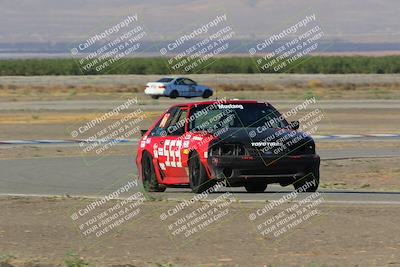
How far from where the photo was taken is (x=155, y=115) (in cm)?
5156

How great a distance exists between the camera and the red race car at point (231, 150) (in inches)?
728

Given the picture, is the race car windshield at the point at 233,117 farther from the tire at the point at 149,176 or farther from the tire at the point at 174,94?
the tire at the point at 174,94

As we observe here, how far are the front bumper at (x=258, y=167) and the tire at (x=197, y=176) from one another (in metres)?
0.21

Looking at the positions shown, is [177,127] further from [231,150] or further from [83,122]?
[83,122]

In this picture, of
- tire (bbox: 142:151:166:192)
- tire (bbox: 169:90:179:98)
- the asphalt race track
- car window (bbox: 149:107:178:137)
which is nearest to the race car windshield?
car window (bbox: 149:107:178:137)

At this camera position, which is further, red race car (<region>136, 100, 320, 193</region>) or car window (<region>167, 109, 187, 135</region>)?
car window (<region>167, 109, 187, 135</region>)

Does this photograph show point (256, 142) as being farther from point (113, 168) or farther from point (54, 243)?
point (113, 168)

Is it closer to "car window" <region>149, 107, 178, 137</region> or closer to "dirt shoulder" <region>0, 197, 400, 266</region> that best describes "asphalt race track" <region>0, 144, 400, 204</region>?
"car window" <region>149, 107, 178, 137</region>

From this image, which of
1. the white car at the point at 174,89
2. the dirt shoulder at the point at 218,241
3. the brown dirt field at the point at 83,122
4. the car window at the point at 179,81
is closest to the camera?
the dirt shoulder at the point at 218,241

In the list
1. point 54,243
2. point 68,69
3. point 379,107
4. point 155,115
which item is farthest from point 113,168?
point 68,69

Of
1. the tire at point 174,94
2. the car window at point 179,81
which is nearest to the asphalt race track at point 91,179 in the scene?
the tire at point 174,94

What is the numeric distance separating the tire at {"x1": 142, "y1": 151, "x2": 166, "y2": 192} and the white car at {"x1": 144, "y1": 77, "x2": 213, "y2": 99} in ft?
159

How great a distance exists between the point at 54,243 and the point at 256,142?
517 cm

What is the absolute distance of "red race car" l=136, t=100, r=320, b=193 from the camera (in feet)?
60.6
